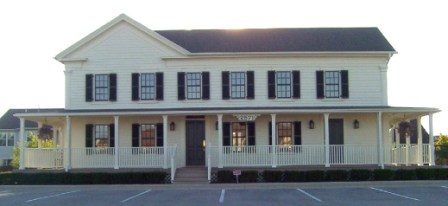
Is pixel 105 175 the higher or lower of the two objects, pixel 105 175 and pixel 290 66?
the lower

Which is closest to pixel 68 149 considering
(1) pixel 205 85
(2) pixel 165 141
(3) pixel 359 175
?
(2) pixel 165 141

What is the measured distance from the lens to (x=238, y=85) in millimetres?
33281

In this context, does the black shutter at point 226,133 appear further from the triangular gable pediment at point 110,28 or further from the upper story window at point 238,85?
the triangular gable pediment at point 110,28

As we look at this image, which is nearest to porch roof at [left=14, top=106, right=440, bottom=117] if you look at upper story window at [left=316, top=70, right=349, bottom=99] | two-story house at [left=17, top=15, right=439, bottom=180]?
two-story house at [left=17, top=15, right=439, bottom=180]

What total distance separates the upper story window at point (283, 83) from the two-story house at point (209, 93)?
47 millimetres

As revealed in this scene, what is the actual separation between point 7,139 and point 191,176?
35090mm

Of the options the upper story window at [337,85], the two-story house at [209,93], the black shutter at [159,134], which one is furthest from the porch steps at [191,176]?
the upper story window at [337,85]

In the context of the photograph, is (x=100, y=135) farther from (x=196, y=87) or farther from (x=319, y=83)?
(x=319, y=83)

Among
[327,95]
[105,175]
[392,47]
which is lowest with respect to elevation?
[105,175]

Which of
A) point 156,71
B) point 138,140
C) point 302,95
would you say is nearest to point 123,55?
point 156,71

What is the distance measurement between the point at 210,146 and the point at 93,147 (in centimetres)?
572

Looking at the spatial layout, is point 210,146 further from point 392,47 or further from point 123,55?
point 392,47

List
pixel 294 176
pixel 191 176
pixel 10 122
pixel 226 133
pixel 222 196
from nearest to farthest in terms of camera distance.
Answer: pixel 222 196 < pixel 294 176 < pixel 191 176 < pixel 226 133 < pixel 10 122

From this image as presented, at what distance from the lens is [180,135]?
1303 inches
